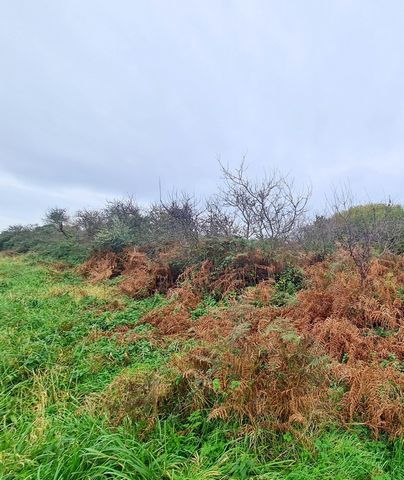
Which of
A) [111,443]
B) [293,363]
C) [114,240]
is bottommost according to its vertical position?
[111,443]

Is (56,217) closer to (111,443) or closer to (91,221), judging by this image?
(91,221)

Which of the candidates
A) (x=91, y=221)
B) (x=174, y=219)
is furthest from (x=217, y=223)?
(x=91, y=221)

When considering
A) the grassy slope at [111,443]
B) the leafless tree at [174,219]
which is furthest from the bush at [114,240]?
the grassy slope at [111,443]

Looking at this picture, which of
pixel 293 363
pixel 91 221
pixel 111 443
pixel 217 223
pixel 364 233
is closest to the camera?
pixel 111 443

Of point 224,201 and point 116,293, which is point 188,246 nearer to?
point 116,293

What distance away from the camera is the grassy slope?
81.4 inches

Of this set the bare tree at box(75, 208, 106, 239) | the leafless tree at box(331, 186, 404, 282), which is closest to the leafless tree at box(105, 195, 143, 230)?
the bare tree at box(75, 208, 106, 239)

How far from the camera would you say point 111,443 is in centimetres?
224

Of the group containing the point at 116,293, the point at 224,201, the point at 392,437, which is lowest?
the point at 392,437

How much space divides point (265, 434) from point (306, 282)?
3646 mm

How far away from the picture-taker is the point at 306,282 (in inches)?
225

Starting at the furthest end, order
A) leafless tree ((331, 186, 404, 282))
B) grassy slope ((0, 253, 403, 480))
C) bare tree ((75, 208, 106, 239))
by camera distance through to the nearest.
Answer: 1. bare tree ((75, 208, 106, 239))
2. leafless tree ((331, 186, 404, 282))
3. grassy slope ((0, 253, 403, 480))

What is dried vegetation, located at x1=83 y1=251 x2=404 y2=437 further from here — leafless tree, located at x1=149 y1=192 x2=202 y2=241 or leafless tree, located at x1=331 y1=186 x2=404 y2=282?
leafless tree, located at x1=149 y1=192 x2=202 y2=241

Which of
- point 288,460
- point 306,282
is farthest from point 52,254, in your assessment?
point 288,460
